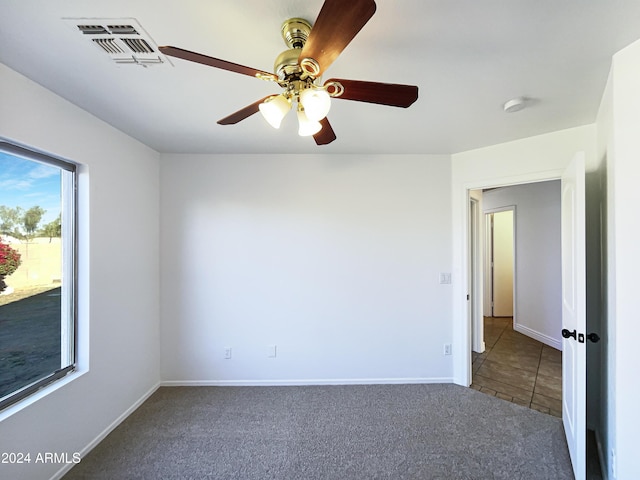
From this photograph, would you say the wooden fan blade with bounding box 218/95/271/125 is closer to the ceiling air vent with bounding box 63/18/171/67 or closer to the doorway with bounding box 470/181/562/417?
the ceiling air vent with bounding box 63/18/171/67

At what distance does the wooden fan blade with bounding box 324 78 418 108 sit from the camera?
1115 millimetres

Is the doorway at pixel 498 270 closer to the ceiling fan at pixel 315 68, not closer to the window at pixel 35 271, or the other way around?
the ceiling fan at pixel 315 68

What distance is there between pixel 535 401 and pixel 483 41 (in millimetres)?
2988

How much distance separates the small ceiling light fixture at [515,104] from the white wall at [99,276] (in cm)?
291

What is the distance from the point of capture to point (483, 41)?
1.29 meters

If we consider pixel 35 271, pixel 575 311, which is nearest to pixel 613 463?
pixel 575 311

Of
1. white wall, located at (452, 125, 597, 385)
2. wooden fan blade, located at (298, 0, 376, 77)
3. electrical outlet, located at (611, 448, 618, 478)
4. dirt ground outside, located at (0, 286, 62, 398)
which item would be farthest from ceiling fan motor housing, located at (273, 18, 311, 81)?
electrical outlet, located at (611, 448, 618, 478)

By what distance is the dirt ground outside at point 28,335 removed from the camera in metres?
1.58

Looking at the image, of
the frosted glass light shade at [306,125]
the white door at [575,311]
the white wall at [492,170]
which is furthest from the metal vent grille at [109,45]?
the white wall at [492,170]

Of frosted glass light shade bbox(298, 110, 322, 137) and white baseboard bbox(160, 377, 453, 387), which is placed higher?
frosted glass light shade bbox(298, 110, 322, 137)

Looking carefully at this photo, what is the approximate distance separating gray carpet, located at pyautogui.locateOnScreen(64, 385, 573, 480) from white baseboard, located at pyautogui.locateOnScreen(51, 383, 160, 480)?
0.12 feet

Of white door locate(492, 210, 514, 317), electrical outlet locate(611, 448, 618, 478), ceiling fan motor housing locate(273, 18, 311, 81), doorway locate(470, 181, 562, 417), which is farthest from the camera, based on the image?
white door locate(492, 210, 514, 317)

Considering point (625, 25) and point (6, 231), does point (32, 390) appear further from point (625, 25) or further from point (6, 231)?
point (625, 25)

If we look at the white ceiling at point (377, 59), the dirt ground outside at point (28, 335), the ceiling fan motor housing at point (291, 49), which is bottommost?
the dirt ground outside at point (28, 335)
